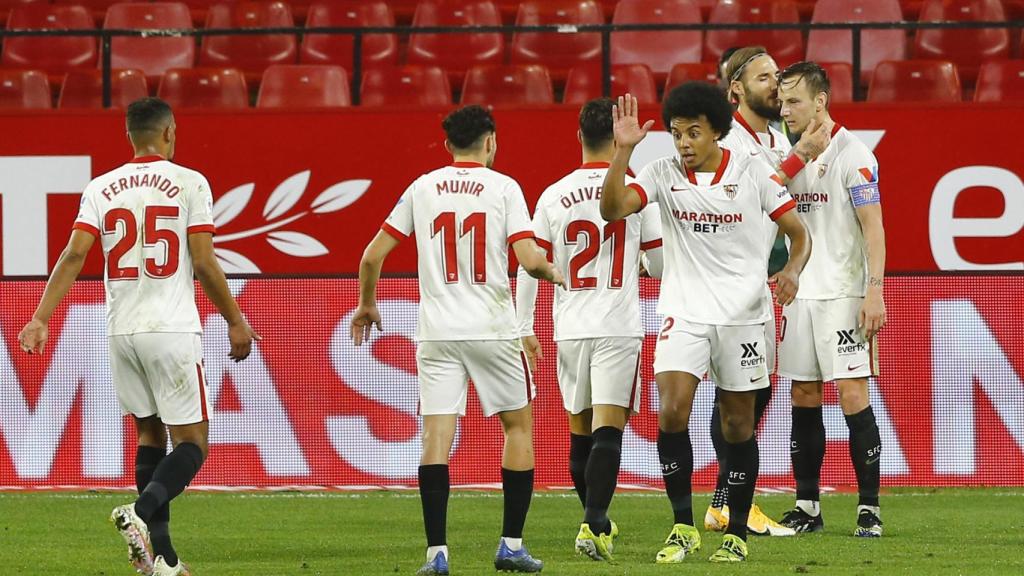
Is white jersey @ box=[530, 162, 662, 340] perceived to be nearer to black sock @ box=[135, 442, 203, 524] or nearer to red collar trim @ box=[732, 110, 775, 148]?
red collar trim @ box=[732, 110, 775, 148]

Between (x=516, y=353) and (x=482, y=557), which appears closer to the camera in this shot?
(x=516, y=353)

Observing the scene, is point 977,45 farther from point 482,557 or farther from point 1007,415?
point 482,557

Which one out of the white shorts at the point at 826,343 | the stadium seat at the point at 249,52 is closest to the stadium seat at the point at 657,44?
the stadium seat at the point at 249,52

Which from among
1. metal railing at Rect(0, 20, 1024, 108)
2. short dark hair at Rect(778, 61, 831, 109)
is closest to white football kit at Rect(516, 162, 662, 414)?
short dark hair at Rect(778, 61, 831, 109)

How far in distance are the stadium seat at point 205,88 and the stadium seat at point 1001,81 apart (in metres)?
6.09

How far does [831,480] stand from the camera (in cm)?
1056

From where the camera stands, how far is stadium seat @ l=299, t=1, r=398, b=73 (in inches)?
566

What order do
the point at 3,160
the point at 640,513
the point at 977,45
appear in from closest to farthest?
the point at 640,513, the point at 3,160, the point at 977,45

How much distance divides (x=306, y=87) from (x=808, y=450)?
6.46m

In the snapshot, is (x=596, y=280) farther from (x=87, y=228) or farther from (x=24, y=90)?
(x=24, y=90)

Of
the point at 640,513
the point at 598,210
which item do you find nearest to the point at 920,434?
the point at 640,513

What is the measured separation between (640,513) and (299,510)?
202cm

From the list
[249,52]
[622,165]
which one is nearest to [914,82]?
[249,52]

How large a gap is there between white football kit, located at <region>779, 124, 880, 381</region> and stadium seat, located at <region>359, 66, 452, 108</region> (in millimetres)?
5607
